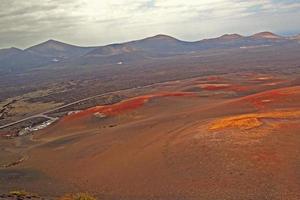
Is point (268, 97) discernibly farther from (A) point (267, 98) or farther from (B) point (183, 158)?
(B) point (183, 158)

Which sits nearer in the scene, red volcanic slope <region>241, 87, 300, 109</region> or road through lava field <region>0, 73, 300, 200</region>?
road through lava field <region>0, 73, 300, 200</region>

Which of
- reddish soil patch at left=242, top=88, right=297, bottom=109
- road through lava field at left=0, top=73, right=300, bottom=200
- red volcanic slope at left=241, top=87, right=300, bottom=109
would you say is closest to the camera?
road through lava field at left=0, top=73, right=300, bottom=200

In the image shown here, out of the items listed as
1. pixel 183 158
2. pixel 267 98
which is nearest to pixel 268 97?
pixel 267 98

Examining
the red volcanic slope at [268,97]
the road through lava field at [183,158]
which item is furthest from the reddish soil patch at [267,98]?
the road through lava field at [183,158]

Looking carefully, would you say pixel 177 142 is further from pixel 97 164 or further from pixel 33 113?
pixel 33 113

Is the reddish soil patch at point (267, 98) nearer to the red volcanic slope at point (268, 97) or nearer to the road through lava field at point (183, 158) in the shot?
the red volcanic slope at point (268, 97)

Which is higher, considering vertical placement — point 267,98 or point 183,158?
point 267,98

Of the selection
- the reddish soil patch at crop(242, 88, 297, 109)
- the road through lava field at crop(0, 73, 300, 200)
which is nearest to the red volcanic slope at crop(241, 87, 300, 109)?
the reddish soil patch at crop(242, 88, 297, 109)

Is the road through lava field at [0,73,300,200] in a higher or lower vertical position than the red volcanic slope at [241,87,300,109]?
lower

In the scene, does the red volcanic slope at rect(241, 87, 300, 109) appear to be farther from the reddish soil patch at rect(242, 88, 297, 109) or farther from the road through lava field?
the road through lava field
